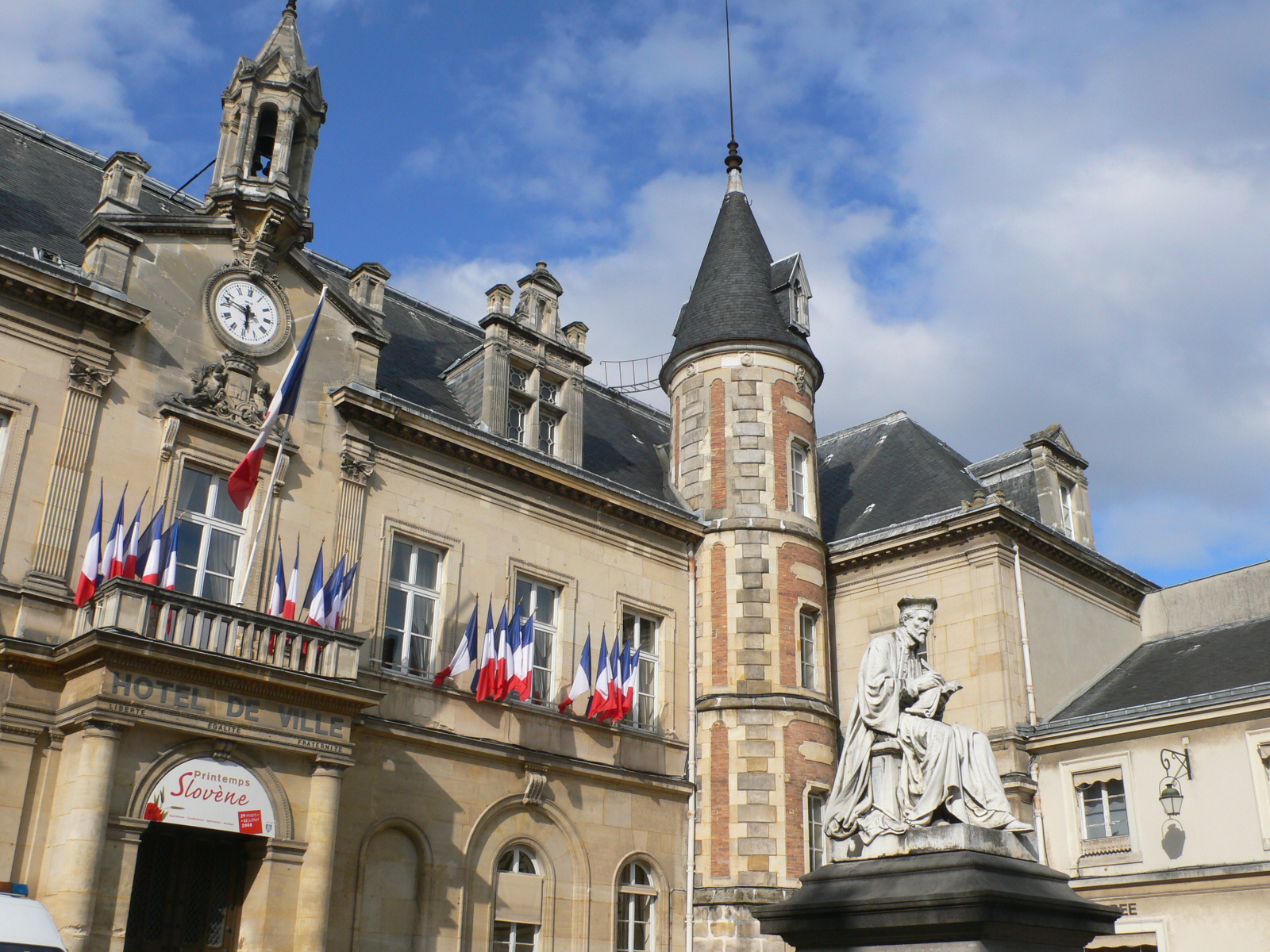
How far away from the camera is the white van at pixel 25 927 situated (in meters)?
9.77

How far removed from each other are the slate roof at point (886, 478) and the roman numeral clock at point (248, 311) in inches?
493

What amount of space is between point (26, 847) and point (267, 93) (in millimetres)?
12113

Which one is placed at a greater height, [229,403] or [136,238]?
[136,238]

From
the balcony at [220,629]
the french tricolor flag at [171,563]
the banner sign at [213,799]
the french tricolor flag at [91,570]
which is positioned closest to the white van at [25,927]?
the banner sign at [213,799]

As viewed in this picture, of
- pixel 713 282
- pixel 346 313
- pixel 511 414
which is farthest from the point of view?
pixel 713 282

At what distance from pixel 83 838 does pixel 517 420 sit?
11451mm

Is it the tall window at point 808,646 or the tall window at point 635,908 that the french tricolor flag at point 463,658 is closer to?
the tall window at point 635,908

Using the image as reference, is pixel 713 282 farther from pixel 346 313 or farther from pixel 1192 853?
pixel 1192 853

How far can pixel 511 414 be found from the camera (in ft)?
73.4

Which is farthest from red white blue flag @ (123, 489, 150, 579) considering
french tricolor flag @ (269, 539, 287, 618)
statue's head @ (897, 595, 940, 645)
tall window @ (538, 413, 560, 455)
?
statue's head @ (897, 595, 940, 645)

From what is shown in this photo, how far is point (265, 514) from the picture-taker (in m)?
16.9

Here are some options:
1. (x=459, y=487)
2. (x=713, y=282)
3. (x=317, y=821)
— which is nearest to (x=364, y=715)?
(x=317, y=821)

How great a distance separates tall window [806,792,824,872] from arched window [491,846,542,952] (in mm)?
4971

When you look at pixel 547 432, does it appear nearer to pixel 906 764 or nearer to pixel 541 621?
pixel 541 621
